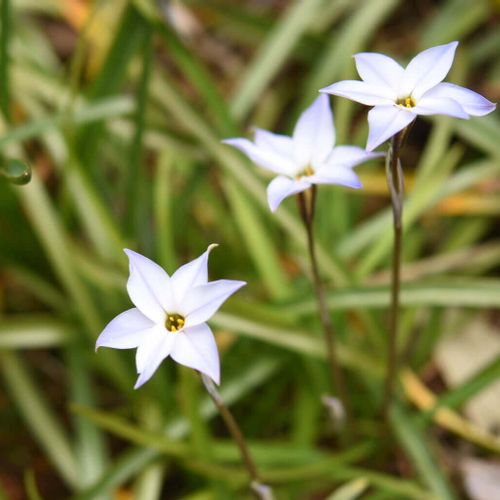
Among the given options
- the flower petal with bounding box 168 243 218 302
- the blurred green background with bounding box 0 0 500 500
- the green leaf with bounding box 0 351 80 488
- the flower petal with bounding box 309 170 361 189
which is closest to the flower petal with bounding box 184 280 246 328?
the flower petal with bounding box 168 243 218 302

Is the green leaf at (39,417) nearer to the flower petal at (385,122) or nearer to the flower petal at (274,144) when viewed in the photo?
the flower petal at (274,144)

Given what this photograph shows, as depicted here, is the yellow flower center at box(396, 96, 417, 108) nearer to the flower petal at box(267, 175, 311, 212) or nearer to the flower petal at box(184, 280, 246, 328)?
the flower petal at box(267, 175, 311, 212)

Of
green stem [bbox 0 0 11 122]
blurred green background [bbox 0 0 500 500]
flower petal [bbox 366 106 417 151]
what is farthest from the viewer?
blurred green background [bbox 0 0 500 500]

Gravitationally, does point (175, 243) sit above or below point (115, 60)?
below

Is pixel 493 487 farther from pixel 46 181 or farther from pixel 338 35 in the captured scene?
pixel 46 181

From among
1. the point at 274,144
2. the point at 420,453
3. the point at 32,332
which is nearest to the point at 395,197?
the point at 274,144

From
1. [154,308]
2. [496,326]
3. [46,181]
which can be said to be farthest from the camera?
[46,181]

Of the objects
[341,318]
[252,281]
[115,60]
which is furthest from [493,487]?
[115,60]

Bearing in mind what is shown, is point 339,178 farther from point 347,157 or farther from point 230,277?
point 230,277
